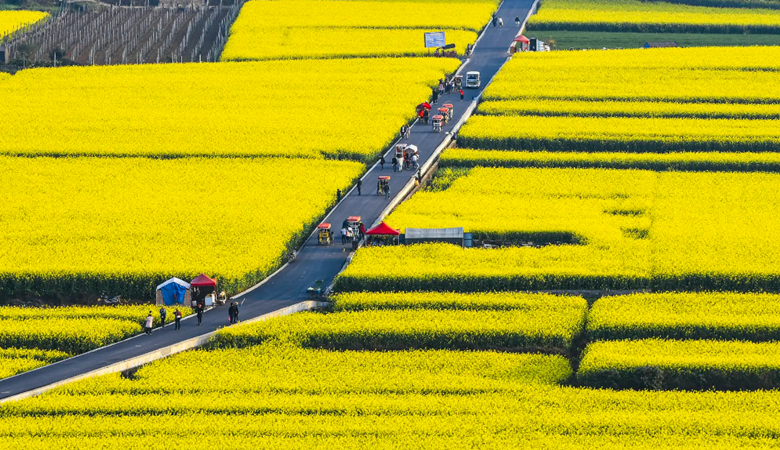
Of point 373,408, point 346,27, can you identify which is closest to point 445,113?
point 346,27

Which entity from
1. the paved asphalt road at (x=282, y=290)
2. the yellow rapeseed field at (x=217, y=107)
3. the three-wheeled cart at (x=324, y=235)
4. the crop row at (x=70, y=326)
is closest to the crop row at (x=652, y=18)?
the yellow rapeseed field at (x=217, y=107)

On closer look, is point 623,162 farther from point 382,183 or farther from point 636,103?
point 382,183

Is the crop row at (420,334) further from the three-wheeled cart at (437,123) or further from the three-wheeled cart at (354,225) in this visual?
the three-wheeled cart at (437,123)

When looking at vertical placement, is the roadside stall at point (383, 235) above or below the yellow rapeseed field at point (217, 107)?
below

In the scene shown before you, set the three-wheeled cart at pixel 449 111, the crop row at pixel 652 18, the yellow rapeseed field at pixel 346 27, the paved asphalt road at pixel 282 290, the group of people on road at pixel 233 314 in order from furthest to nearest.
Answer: the crop row at pixel 652 18, the yellow rapeseed field at pixel 346 27, the three-wheeled cart at pixel 449 111, the group of people on road at pixel 233 314, the paved asphalt road at pixel 282 290

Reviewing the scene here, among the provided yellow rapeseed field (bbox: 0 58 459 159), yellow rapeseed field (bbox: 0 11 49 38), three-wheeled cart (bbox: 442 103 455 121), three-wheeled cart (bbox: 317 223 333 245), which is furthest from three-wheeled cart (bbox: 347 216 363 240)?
yellow rapeseed field (bbox: 0 11 49 38)
